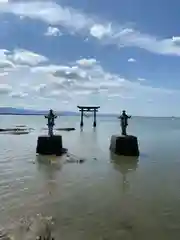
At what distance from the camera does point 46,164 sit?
21688 mm

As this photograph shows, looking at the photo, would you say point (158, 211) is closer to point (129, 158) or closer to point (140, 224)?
point (140, 224)

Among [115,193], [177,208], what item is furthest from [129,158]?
[177,208]

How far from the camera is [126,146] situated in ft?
87.1

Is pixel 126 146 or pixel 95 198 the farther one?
pixel 126 146

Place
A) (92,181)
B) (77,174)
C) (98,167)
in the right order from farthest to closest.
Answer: (98,167), (77,174), (92,181)

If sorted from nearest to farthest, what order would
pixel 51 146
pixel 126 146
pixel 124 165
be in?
1. pixel 124 165
2. pixel 51 146
3. pixel 126 146

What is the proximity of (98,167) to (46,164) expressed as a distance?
131 inches

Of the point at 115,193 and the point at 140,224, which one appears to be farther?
the point at 115,193

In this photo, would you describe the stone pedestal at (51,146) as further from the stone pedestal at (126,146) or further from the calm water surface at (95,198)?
the stone pedestal at (126,146)

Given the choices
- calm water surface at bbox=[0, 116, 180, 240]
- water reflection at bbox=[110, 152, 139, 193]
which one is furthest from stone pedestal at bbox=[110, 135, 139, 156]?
calm water surface at bbox=[0, 116, 180, 240]

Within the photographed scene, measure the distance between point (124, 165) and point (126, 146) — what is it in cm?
458

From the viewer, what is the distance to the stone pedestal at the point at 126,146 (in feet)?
86.5

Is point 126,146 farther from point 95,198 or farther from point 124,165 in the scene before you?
point 95,198

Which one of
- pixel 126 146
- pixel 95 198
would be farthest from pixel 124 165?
pixel 95 198
